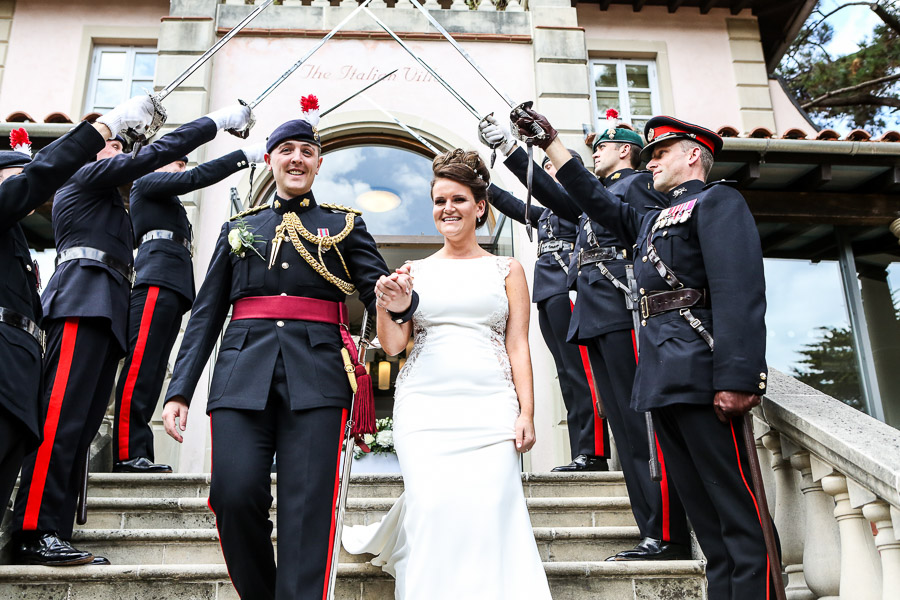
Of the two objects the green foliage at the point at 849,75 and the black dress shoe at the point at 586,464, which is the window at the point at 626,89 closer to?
the green foliage at the point at 849,75

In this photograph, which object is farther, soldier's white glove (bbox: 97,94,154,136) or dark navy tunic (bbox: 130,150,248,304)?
dark navy tunic (bbox: 130,150,248,304)

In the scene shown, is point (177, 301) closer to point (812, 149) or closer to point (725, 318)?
point (725, 318)

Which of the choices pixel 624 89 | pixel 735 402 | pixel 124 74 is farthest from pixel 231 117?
pixel 624 89

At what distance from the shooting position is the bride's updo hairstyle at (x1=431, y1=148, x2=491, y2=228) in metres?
3.32

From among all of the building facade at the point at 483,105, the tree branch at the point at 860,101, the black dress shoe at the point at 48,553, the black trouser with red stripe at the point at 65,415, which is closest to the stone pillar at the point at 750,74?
the building facade at the point at 483,105

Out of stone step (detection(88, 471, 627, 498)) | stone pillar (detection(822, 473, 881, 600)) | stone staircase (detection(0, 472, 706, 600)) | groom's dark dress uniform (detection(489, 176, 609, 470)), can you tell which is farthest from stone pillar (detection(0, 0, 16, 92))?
stone pillar (detection(822, 473, 881, 600))

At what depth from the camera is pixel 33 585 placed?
3.18 meters

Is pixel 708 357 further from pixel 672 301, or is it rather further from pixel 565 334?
pixel 565 334

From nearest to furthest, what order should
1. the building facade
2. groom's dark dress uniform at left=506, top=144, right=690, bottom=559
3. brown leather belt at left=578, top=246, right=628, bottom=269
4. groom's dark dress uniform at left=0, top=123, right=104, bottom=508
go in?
groom's dark dress uniform at left=0, top=123, right=104, bottom=508 → groom's dark dress uniform at left=506, top=144, right=690, bottom=559 → brown leather belt at left=578, top=246, right=628, bottom=269 → the building facade

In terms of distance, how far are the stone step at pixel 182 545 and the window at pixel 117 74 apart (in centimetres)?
611

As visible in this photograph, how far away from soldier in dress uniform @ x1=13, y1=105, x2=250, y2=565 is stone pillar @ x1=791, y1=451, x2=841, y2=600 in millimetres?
2810

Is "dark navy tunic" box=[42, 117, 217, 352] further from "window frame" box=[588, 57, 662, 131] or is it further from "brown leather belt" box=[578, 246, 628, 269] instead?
"window frame" box=[588, 57, 662, 131]

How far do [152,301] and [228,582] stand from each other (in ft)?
6.61

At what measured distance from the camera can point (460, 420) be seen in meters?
2.98
